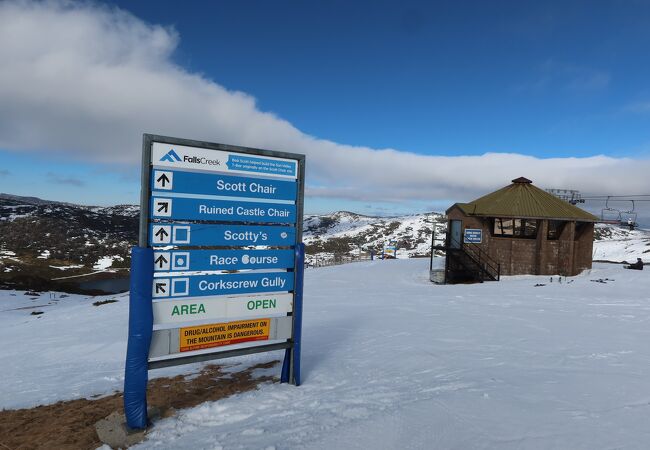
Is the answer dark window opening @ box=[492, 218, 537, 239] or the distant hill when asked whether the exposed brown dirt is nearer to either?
dark window opening @ box=[492, 218, 537, 239]

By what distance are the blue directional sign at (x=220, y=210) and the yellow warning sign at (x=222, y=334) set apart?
1.38 m

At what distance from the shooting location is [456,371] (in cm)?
573

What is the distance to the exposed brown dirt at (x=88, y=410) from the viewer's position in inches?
159

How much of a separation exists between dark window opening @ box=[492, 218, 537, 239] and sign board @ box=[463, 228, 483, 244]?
84 cm

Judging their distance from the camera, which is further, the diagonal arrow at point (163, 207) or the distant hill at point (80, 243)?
the distant hill at point (80, 243)

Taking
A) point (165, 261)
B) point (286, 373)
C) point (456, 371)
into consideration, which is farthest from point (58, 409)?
point (456, 371)

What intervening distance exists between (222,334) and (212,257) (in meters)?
1.02

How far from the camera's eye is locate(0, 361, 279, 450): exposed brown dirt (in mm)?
4047

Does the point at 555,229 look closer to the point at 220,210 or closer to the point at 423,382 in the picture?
the point at 423,382

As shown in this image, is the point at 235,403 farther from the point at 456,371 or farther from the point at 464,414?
the point at 456,371

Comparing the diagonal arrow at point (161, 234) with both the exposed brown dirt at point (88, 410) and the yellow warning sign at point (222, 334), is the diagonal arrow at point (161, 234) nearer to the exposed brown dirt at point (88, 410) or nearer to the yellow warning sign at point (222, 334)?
the yellow warning sign at point (222, 334)

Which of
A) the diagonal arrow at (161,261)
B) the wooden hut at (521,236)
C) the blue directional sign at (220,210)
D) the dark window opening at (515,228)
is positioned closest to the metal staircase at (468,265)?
the wooden hut at (521,236)

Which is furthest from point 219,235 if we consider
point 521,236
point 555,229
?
point 555,229

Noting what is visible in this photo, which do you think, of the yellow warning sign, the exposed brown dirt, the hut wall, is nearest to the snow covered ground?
the exposed brown dirt
